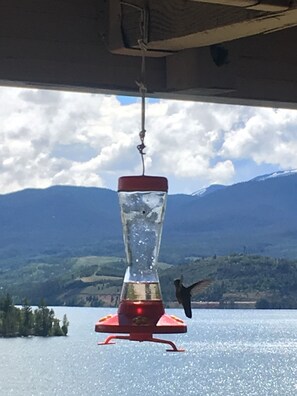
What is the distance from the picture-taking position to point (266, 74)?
2918mm

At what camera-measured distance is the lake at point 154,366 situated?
44781mm

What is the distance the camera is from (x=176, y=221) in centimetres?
14850

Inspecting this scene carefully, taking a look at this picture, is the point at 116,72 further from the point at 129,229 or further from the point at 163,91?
the point at 129,229

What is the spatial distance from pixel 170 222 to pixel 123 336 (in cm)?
14377

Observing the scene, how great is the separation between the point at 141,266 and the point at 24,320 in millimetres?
57452

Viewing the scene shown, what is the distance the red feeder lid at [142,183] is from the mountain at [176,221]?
89104 mm

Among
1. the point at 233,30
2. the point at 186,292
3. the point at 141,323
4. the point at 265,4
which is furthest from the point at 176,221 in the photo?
the point at 265,4

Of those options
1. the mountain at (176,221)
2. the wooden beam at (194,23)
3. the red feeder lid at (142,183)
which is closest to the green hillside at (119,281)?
the mountain at (176,221)

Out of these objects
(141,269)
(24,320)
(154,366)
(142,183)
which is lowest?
(141,269)

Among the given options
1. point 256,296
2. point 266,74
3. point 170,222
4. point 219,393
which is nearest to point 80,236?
point 170,222

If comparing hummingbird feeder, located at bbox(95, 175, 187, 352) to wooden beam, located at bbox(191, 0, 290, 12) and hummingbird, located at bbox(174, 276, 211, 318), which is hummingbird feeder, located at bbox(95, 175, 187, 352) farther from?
wooden beam, located at bbox(191, 0, 290, 12)

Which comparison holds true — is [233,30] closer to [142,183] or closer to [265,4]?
[265,4]

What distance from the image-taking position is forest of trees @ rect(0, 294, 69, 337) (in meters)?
58.1

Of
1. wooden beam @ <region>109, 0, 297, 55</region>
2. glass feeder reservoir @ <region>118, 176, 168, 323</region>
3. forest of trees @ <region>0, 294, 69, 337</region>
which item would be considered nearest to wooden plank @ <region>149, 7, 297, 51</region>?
wooden beam @ <region>109, 0, 297, 55</region>
